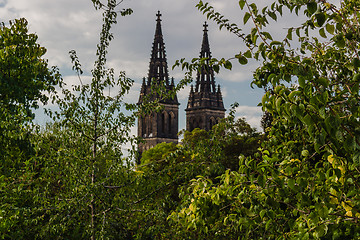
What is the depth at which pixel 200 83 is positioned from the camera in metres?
77.2

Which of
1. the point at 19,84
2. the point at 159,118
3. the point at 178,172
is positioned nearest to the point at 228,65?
the point at 178,172

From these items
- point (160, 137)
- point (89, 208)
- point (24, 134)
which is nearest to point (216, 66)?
point (24, 134)

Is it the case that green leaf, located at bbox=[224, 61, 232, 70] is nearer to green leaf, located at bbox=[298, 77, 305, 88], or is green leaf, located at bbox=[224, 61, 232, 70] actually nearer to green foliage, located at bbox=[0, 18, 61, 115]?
green leaf, located at bbox=[298, 77, 305, 88]

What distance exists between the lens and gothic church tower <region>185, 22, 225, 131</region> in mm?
76562

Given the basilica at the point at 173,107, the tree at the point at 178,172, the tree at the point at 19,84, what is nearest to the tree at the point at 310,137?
the tree at the point at 178,172

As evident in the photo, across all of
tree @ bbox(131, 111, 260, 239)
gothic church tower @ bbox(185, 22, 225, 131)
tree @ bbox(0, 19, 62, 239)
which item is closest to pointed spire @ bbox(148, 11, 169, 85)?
gothic church tower @ bbox(185, 22, 225, 131)

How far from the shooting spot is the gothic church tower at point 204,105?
76562 mm

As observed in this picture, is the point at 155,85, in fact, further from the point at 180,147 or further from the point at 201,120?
the point at 201,120

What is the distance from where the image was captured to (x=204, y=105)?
76312 millimetres

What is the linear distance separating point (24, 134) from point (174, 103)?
225 ft

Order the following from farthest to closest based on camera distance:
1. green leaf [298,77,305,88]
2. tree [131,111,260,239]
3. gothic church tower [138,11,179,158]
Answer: gothic church tower [138,11,179,158] < tree [131,111,260,239] < green leaf [298,77,305,88]

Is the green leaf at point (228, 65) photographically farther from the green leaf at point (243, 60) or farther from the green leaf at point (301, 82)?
the green leaf at point (301, 82)

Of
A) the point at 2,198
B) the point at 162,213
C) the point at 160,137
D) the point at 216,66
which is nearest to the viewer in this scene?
the point at 216,66

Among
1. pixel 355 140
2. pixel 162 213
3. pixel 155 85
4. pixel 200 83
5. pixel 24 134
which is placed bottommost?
pixel 162 213
